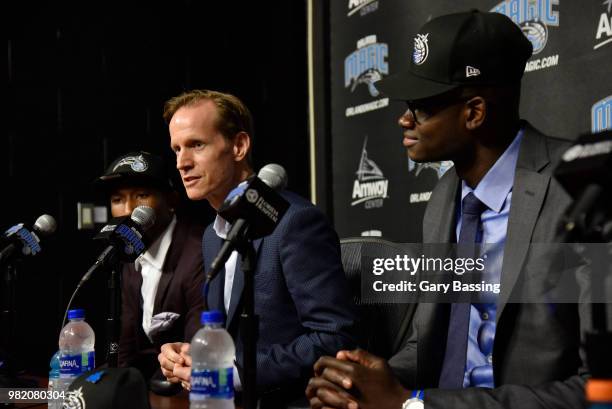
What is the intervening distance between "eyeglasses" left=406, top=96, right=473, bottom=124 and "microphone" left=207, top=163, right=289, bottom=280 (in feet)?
2.10

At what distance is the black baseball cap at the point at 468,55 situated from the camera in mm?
1812

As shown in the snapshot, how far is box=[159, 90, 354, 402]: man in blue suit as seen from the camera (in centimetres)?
193

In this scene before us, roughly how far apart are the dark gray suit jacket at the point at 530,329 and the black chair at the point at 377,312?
37 cm

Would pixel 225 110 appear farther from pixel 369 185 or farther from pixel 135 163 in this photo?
pixel 369 185

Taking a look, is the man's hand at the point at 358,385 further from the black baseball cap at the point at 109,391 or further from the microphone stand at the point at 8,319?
the microphone stand at the point at 8,319

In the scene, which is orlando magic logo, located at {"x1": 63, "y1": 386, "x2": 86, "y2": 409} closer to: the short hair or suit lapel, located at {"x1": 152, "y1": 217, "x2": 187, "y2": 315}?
the short hair

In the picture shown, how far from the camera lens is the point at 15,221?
12.3 feet

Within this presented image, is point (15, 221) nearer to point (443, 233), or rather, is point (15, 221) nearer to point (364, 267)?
point (364, 267)

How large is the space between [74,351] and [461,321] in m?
0.99

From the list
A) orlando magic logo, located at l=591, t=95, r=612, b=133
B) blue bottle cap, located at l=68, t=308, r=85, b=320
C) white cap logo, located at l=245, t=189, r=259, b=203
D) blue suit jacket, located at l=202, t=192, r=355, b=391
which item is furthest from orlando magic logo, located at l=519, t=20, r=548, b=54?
blue bottle cap, located at l=68, t=308, r=85, b=320

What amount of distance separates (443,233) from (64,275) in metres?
2.58

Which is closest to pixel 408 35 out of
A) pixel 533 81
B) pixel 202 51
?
pixel 533 81

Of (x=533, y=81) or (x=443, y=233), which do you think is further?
(x=533, y=81)

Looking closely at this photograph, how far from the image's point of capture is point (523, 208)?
5.69 feet
